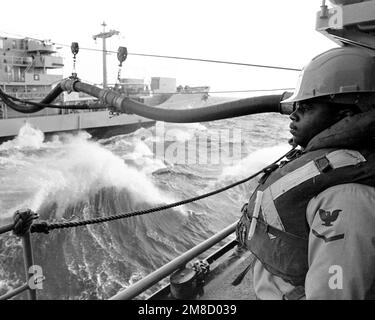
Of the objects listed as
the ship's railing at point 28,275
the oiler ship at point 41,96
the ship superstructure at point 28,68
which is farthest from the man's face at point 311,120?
the ship superstructure at point 28,68

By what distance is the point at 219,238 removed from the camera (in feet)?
9.46

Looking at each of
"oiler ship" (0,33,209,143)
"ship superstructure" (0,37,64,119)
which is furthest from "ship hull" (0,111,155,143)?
"ship superstructure" (0,37,64,119)

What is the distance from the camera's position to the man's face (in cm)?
126

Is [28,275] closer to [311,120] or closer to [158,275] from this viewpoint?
[158,275]

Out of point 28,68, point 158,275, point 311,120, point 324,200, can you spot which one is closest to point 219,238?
point 158,275

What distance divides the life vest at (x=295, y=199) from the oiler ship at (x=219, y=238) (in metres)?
0.69

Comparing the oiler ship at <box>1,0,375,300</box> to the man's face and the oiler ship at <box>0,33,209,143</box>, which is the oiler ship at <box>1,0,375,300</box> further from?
the oiler ship at <box>0,33,209,143</box>

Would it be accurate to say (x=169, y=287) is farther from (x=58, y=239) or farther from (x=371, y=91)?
(x=58, y=239)

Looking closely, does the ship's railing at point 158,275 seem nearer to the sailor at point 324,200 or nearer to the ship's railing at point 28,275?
the ship's railing at point 28,275

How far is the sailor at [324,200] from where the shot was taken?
897 mm

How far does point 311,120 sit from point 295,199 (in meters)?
0.38

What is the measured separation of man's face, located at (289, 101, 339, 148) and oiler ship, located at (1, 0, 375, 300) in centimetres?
92
